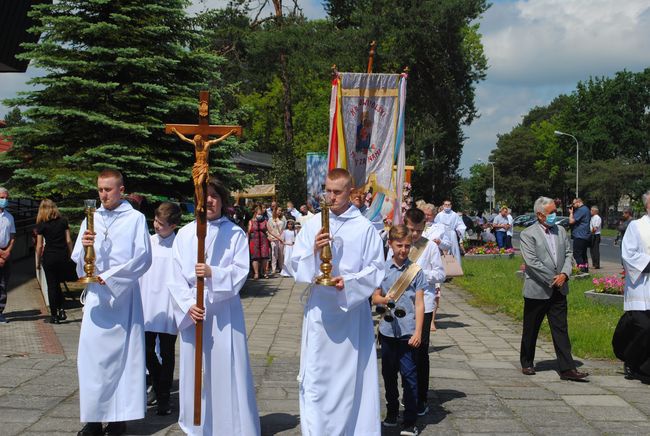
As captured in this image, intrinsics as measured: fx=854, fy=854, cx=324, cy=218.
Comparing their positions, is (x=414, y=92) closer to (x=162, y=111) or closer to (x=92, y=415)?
(x=162, y=111)

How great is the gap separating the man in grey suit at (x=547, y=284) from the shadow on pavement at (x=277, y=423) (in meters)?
3.18

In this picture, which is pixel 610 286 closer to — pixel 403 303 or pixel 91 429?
pixel 403 303

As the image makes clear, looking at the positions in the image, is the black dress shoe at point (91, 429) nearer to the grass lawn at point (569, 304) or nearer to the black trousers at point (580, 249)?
the grass lawn at point (569, 304)

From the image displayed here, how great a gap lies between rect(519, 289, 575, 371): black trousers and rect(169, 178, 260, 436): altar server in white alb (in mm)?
3994

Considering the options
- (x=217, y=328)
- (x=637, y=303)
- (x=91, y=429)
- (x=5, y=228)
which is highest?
(x=5, y=228)

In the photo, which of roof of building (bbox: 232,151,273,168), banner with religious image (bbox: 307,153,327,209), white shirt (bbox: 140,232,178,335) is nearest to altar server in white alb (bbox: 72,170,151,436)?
white shirt (bbox: 140,232,178,335)

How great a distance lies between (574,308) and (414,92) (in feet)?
97.3

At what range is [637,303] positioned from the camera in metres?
8.90

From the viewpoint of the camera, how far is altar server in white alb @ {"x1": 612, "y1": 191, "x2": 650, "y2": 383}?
345 inches

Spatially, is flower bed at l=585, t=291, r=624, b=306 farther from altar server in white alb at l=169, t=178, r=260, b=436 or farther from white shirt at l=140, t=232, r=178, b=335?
altar server in white alb at l=169, t=178, r=260, b=436

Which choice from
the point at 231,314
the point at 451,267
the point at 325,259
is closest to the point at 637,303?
the point at 451,267

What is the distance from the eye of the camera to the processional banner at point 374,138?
1284cm

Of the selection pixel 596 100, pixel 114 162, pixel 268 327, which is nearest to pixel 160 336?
pixel 268 327

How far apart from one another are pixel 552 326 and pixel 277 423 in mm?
3500
